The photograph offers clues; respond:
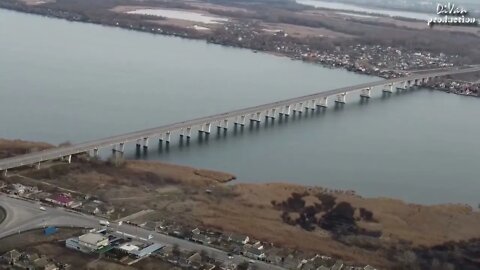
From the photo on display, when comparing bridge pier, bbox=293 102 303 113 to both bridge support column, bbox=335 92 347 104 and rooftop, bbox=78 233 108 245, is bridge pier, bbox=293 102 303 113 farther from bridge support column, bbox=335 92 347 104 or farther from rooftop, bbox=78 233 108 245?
rooftop, bbox=78 233 108 245

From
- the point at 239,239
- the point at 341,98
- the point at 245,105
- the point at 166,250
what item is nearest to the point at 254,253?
the point at 239,239

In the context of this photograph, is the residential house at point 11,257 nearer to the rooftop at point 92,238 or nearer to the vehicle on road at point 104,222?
the rooftop at point 92,238

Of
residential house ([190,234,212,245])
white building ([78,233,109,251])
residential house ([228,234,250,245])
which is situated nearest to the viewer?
white building ([78,233,109,251])

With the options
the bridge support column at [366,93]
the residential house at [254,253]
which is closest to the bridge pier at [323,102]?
the bridge support column at [366,93]

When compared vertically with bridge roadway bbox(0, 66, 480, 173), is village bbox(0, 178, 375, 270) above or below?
below

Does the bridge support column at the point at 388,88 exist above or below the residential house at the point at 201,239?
above

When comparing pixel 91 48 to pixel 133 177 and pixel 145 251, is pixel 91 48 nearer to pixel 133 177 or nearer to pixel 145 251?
pixel 133 177

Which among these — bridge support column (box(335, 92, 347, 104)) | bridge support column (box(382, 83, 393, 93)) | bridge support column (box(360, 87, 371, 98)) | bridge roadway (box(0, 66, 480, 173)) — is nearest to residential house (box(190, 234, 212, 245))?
bridge roadway (box(0, 66, 480, 173))

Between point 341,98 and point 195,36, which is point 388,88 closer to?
point 341,98
